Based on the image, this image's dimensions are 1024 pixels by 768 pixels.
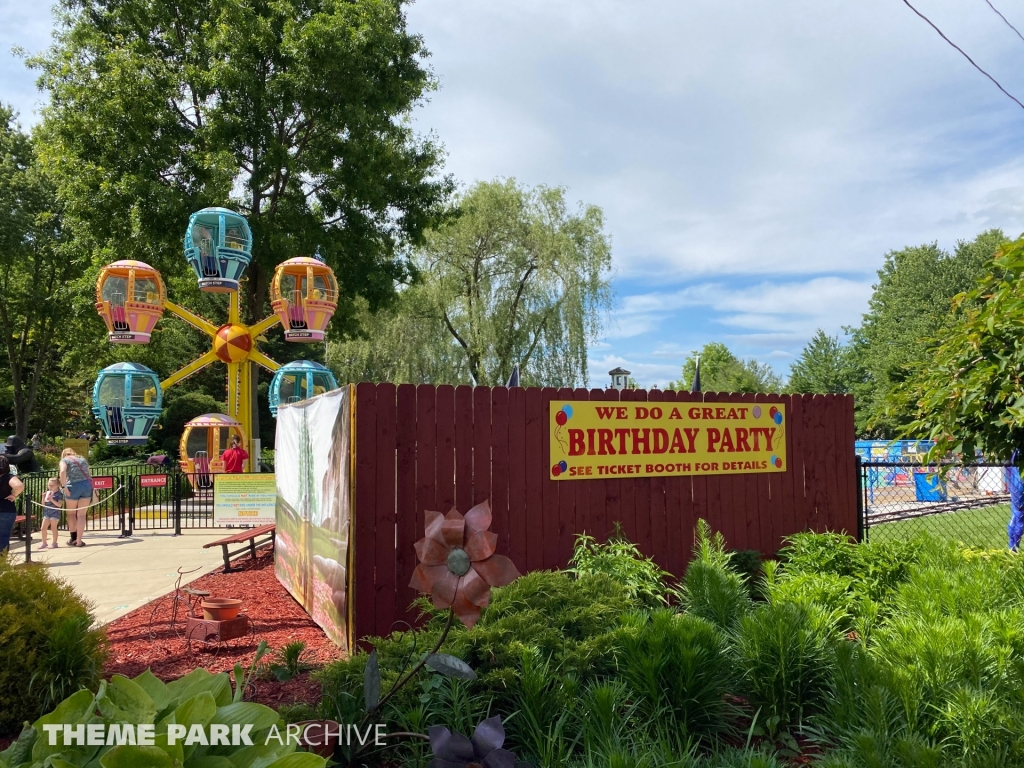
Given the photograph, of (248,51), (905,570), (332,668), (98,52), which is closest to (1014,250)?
(905,570)

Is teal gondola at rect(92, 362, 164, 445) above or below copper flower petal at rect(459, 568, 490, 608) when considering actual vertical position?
above

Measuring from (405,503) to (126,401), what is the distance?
12381 millimetres

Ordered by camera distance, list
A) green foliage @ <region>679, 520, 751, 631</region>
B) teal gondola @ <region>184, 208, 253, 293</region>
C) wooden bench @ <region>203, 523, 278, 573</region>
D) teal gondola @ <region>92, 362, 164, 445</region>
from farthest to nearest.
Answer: teal gondola @ <region>184, 208, 253, 293</region> < teal gondola @ <region>92, 362, 164, 445</region> < wooden bench @ <region>203, 523, 278, 573</region> < green foliage @ <region>679, 520, 751, 631</region>

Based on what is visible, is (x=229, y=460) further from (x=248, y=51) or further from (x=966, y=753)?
(x=966, y=753)

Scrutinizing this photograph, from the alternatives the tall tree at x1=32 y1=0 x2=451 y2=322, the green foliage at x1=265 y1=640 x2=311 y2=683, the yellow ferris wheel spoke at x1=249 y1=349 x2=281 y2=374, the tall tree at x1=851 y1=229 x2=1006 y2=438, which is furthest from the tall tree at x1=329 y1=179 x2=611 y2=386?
the green foliage at x1=265 y1=640 x2=311 y2=683

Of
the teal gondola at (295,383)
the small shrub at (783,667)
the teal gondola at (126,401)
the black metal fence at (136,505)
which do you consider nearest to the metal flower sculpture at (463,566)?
the small shrub at (783,667)

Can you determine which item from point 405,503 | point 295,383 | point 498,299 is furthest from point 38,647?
point 498,299

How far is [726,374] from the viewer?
6088 cm

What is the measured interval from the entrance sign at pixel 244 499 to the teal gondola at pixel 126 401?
12.6 ft

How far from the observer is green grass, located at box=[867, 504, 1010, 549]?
10477mm

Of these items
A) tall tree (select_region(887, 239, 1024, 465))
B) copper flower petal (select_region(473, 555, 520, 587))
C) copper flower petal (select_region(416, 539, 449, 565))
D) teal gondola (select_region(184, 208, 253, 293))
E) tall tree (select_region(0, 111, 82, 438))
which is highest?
tall tree (select_region(0, 111, 82, 438))

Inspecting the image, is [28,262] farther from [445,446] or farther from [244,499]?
[445,446]

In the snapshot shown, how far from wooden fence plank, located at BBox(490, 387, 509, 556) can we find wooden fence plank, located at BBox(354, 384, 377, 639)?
101cm

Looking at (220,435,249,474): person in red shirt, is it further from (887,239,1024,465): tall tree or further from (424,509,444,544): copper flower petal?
(424,509,444,544): copper flower petal
